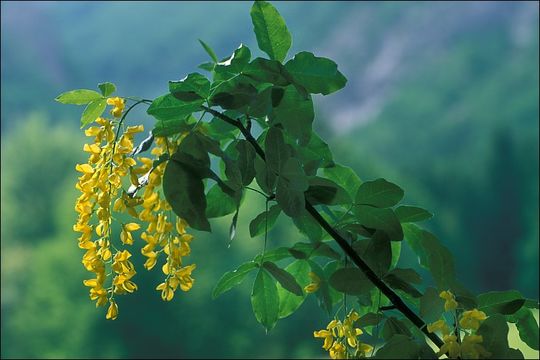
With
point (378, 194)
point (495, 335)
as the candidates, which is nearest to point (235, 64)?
point (378, 194)

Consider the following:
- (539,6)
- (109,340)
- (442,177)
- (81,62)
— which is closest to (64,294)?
(109,340)

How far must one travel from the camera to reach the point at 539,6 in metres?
4.35

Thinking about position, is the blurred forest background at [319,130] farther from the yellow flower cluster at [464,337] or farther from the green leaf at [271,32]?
the yellow flower cluster at [464,337]

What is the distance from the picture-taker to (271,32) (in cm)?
53

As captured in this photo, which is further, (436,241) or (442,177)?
(442,177)

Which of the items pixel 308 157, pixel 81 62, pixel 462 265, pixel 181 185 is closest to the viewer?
pixel 181 185

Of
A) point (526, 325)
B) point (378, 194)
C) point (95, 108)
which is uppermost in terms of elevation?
point (95, 108)

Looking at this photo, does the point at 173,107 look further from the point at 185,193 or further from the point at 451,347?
the point at 451,347

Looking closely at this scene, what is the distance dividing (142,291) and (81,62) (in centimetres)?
138

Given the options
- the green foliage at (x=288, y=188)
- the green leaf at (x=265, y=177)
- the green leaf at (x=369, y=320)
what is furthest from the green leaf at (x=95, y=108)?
the green leaf at (x=369, y=320)

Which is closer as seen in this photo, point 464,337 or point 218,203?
point 464,337

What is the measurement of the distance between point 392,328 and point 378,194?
88 mm

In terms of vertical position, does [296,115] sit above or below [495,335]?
above

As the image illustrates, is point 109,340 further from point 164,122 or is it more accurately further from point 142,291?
point 164,122
